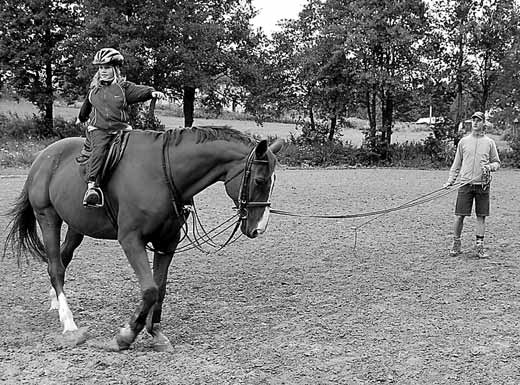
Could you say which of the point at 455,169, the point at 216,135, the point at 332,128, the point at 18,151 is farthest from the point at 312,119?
the point at 216,135

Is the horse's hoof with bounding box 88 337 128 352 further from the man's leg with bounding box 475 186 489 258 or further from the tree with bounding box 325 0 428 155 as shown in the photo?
the tree with bounding box 325 0 428 155

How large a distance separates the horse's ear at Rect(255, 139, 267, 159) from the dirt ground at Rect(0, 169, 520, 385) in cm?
166

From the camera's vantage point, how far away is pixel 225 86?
28.8 metres

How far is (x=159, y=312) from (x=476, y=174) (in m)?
5.32

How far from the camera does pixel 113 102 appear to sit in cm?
551

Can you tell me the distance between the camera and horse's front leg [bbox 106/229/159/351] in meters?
5.05

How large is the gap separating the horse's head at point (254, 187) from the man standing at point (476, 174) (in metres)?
4.51

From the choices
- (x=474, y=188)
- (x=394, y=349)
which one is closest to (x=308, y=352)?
(x=394, y=349)

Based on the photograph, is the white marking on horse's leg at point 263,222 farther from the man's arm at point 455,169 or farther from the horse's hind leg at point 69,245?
the man's arm at point 455,169

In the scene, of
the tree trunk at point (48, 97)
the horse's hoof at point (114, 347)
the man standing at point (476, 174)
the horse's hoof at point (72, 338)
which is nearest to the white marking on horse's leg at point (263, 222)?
the horse's hoof at point (114, 347)

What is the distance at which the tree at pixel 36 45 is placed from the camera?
26.0m

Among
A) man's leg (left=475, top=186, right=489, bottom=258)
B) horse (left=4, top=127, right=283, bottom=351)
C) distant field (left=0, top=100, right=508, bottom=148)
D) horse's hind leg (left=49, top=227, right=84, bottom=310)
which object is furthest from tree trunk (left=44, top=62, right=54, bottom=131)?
horse (left=4, top=127, right=283, bottom=351)

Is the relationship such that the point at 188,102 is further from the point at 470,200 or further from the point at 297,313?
the point at 297,313

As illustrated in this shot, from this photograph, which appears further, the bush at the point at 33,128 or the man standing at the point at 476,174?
the bush at the point at 33,128
